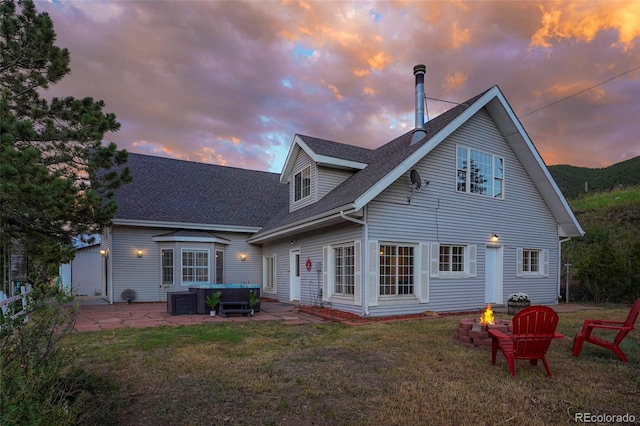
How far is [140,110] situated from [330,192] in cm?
877

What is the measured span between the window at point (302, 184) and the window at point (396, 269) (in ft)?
15.0

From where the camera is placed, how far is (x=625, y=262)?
12930mm

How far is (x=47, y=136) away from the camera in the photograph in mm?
9086

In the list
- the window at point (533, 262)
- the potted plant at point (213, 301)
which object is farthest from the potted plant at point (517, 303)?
the potted plant at point (213, 301)

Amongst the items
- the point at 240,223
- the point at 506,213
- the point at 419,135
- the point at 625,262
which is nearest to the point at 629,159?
the point at 625,262

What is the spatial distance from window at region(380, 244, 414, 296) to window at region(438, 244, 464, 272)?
118 centimetres

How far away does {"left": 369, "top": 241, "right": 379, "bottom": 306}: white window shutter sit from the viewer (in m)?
9.38

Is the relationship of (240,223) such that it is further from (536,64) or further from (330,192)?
(536,64)

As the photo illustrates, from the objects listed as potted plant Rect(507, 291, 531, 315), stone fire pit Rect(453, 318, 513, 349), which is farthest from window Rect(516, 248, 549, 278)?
stone fire pit Rect(453, 318, 513, 349)

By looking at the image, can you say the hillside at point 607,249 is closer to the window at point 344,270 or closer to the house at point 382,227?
the house at point 382,227

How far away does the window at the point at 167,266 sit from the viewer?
14.8 m

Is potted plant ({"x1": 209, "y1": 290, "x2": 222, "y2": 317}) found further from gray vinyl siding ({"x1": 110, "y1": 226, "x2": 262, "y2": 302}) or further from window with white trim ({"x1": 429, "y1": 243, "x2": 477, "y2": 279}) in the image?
window with white trim ({"x1": 429, "y1": 243, "x2": 477, "y2": 279})

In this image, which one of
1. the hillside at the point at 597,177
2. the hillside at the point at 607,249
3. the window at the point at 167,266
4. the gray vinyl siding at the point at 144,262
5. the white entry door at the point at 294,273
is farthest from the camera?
the hillside at the point at 597,177

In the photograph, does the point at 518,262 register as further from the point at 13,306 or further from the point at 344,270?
the point at 13,306
